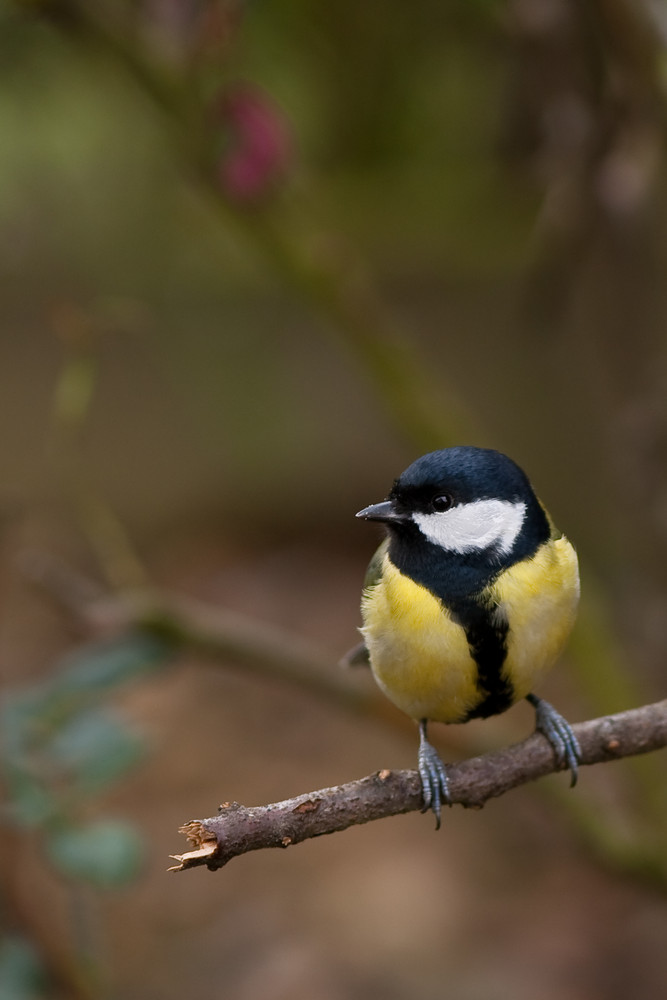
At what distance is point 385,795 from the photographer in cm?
99

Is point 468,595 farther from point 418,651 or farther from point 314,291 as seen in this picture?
point 314,291

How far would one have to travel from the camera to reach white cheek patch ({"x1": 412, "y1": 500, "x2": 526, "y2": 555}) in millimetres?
1189

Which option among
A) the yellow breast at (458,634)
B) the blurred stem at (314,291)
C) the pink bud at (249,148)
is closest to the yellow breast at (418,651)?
the yellow breast at (458,634)

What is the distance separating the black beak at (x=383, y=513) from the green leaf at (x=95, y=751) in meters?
0.44

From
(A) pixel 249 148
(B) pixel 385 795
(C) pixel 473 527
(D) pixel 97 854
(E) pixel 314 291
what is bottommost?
(D) pixel 97 854

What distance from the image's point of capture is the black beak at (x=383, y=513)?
120 cm

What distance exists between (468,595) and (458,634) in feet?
0.14

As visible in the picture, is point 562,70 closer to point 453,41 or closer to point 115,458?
point 453,41

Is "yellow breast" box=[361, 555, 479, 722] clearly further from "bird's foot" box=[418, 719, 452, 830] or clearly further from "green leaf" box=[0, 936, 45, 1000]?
"green leaf" box=[0, 936, 45, 1000]

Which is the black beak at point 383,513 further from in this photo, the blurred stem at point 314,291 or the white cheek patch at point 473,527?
the blurred stem at point 314,291

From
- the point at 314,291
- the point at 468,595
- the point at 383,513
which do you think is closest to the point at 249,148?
the point at 314,291

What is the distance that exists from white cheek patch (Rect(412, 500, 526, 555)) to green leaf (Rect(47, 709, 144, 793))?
0.48 meters

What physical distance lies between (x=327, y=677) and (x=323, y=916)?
0.90 metres

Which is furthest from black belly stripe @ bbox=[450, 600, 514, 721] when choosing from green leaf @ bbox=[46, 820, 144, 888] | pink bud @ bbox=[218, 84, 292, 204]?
pink bud @ bbox=[218, 84, 292, 204]
